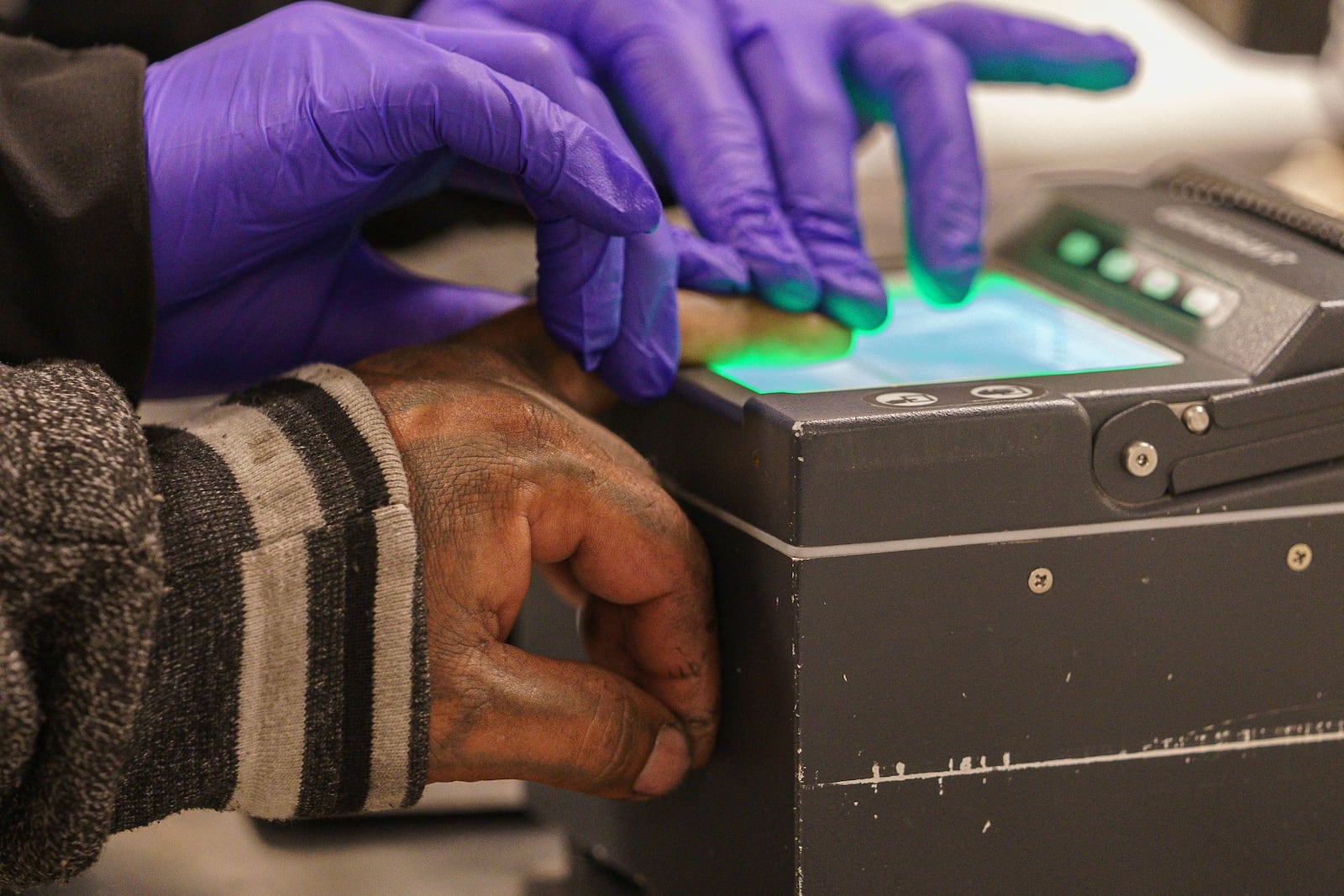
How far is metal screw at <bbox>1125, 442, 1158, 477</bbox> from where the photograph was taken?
661 millimetres

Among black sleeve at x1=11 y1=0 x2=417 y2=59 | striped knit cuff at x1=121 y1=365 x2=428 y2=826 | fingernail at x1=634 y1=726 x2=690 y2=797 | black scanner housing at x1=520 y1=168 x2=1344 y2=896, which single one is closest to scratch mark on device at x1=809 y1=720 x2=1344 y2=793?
black scanner housing at x1=520 y1=168 x2=1344 y2=896

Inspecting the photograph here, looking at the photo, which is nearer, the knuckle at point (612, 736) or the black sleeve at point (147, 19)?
the knuckle at point (612, 736)

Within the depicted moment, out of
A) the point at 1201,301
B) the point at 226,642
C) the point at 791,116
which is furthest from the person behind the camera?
the point at 791,116

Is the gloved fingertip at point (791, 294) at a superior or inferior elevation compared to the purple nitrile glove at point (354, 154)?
inferior

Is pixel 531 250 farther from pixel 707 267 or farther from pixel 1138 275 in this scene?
pixel 1138 275

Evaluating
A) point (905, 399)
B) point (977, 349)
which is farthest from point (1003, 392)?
point (977, 349)

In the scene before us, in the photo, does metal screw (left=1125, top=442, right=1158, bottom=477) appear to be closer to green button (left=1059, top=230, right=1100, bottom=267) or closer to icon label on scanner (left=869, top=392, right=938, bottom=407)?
icon label on scanner (left=869, top=392, right=938, bottom=407)

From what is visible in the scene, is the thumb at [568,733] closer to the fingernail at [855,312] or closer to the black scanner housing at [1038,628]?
the black scanner housing at [1038,628]

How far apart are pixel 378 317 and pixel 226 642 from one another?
341 mm

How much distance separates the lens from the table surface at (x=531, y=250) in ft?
Result: 2.72

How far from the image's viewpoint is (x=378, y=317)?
893 mm

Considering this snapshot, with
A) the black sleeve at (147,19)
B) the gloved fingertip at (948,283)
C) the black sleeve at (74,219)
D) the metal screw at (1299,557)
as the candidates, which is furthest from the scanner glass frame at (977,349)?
the black sleeve at (147,19)

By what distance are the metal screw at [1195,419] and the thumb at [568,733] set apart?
1.02 feet

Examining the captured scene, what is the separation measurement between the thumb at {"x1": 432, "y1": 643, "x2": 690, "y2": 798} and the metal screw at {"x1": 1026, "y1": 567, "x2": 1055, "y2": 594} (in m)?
0.21
